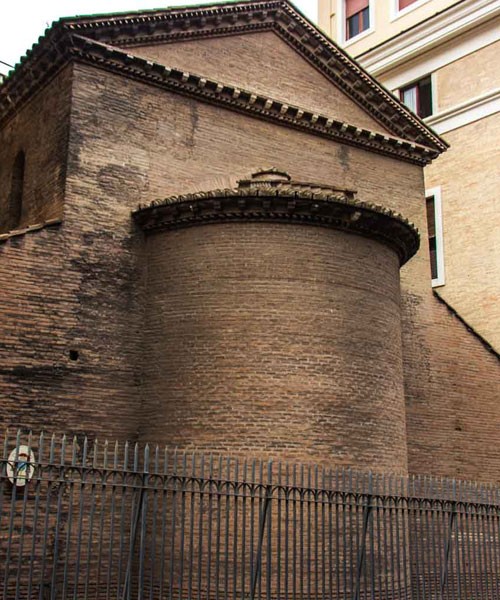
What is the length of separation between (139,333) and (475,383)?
25.8 ft

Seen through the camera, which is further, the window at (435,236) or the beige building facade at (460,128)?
the window at (435,236)

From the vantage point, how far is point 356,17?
25.8 m

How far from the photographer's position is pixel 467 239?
20.6 meters

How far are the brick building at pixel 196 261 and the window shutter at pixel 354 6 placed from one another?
9.67 m

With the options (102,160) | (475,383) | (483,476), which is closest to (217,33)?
(102,160)

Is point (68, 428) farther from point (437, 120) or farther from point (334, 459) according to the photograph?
point (437, 120)

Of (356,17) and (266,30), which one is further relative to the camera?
(356,17)

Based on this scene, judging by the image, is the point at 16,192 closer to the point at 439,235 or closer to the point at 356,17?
the point at 439,235

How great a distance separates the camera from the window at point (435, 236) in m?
21.0

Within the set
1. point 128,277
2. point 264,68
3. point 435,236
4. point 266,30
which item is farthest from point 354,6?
point 128,277

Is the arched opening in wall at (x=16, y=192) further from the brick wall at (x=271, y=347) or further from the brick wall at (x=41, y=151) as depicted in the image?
the brick wall at (x=271, y=347)

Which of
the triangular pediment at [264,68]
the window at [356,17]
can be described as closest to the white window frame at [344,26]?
the window at [356,17]

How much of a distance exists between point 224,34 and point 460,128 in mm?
7969

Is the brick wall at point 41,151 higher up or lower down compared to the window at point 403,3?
lower down
